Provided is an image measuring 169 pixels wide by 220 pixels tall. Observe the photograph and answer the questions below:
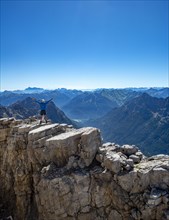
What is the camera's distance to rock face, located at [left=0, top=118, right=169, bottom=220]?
99.3ft

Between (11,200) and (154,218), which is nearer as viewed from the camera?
(154,218)

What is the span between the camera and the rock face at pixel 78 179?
30.3m

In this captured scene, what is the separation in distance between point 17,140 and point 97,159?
42.4 feet

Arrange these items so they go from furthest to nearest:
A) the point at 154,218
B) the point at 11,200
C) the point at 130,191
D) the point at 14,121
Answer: the point at 14,121 < the point at 11,200 < the point at 130,191 < the point at 154,218

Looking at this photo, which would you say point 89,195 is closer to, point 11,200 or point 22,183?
point 22,183

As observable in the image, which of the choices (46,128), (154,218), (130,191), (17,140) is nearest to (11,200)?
(17,140)

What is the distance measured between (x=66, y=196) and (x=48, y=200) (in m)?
2.54

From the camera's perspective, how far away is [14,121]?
44406 millimetres

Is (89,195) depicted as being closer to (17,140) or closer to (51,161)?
(51,161)

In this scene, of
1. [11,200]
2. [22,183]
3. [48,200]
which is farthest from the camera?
[11,200]

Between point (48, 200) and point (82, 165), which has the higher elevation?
point (82, 165)

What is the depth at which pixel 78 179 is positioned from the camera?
3225cm

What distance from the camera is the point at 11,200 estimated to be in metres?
40.0

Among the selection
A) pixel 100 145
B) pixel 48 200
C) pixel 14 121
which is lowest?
pixel 48 200
